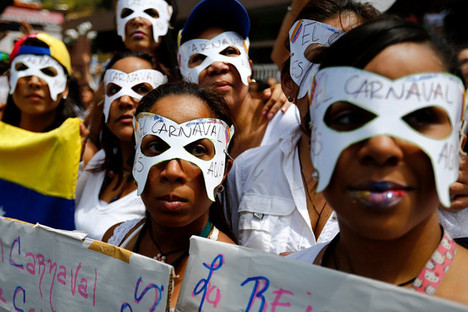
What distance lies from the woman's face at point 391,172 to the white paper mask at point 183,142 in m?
0.76

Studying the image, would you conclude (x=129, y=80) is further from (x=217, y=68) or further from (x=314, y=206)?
(x=314, y=206)

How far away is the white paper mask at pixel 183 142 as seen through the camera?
193 cm

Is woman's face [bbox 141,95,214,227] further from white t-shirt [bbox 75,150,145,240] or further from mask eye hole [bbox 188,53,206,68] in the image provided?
mask eye hole [bbox 188,53,206,68]

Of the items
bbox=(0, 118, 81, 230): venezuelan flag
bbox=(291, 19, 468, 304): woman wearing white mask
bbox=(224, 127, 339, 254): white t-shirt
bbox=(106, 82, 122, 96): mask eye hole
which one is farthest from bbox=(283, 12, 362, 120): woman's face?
bbox=(0, 118, 81, 230): venezuelan flag

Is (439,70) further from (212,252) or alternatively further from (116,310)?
(116,310)

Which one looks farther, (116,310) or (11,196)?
(11,196)

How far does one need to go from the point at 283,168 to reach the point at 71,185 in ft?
4.60

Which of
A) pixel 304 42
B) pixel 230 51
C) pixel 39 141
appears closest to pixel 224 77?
pixel 230 51

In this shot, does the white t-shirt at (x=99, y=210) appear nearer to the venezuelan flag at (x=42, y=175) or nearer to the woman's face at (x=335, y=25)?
the venezuelan flag at (x=42, y=175)

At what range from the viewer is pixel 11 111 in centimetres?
367

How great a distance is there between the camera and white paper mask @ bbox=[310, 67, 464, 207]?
3.94 ft

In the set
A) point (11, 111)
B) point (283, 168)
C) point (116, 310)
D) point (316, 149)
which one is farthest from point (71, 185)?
point (316, 149)

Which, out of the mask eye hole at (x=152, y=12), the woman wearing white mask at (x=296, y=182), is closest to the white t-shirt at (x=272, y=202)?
the woman wearing white mask at (x=296, y=182)

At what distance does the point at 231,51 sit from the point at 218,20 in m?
0.22
